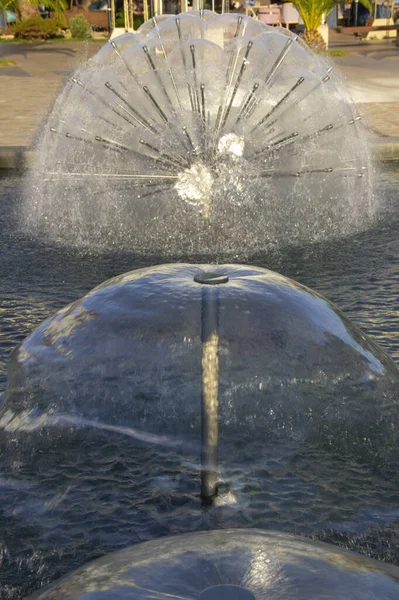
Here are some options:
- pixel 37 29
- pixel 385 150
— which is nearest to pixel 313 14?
pixel 37 29

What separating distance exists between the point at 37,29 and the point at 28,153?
2565 centimetres

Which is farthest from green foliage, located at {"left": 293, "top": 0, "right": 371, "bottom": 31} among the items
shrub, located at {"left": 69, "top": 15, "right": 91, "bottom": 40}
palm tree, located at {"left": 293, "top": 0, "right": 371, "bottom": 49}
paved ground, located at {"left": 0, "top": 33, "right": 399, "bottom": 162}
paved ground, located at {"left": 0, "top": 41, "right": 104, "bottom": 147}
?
shrub, located at {"left": 69, "top": 15, "right": 91, "bottom": 40}

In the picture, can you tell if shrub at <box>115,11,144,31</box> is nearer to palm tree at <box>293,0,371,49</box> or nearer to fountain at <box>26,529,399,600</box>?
palm tree at <box>293,0,371,49</box>

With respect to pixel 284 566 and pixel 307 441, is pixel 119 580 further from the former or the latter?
pixel 307 441

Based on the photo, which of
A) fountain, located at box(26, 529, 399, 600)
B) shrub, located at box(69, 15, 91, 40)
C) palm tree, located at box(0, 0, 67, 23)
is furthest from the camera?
shrub, located at box(69, 15, 91, 40)

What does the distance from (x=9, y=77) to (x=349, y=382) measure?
19483 mm

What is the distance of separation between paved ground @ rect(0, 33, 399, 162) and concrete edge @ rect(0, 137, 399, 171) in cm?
2

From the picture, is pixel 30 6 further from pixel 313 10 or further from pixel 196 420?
pixel 196 420

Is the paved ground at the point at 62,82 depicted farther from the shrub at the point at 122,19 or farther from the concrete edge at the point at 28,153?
the shrub at the point at 122,19

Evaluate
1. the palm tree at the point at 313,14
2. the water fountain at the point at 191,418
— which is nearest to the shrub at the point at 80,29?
the palm tree at the point at 313,14

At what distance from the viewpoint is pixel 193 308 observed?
250 cm

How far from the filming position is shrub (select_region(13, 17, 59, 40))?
1350 inches

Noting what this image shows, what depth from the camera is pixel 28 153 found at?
10.2 meters

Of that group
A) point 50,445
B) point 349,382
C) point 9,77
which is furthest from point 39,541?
point 9,77
